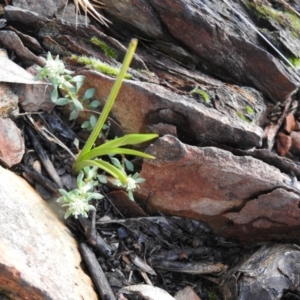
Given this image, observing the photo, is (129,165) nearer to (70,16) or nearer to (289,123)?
(70,16)

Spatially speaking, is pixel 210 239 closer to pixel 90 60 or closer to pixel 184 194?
pixel 184 194

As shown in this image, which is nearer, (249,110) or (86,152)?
(86,152)

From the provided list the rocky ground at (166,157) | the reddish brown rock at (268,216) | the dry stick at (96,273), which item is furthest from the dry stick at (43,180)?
the reddish brown rock at (268,216)

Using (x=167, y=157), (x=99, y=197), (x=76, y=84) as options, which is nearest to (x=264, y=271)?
(x=167, y=157)

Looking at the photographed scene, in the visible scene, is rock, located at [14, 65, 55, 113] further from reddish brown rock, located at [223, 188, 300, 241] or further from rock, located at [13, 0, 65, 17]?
reddish brown rock, located at [223, 188, 300, 241]

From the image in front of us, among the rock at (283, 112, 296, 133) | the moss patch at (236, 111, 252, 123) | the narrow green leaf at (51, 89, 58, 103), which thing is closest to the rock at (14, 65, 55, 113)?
the narrow green leaf at (51, 89, 58, 103)

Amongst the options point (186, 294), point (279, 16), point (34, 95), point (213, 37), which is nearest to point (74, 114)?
point (34, 95)
